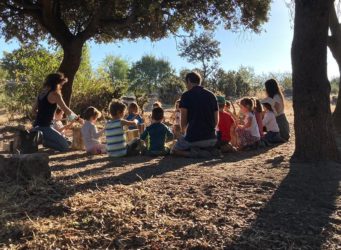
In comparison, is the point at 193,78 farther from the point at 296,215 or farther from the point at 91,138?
the point at 296,215

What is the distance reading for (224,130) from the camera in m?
8.34

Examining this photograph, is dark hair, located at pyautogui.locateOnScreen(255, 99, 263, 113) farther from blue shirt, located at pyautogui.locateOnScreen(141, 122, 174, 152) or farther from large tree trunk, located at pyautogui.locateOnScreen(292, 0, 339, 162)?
large tree trunk, located at pyautogui.locateOnScreen(292, 0, 339, 162)

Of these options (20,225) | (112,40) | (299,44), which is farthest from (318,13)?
(112,40)

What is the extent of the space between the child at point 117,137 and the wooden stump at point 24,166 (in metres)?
2.44

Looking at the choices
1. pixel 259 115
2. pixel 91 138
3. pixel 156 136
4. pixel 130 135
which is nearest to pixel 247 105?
pixel 259 115

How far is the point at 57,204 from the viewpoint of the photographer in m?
4.39

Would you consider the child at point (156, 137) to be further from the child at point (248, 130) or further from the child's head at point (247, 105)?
the child's head at point (247, 105)

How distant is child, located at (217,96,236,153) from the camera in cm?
810

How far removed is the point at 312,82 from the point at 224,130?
2.58 m

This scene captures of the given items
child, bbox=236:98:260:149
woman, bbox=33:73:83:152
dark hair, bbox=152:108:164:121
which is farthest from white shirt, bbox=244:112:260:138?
woman, bbox=33:73:83:152

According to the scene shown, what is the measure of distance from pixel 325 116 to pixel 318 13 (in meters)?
1.31

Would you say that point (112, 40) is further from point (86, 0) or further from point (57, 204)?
point (57, 204)

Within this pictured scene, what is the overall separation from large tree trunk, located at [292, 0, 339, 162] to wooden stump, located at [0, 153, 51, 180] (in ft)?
10.6

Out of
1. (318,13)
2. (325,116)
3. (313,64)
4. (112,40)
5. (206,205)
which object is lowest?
(206,205)
